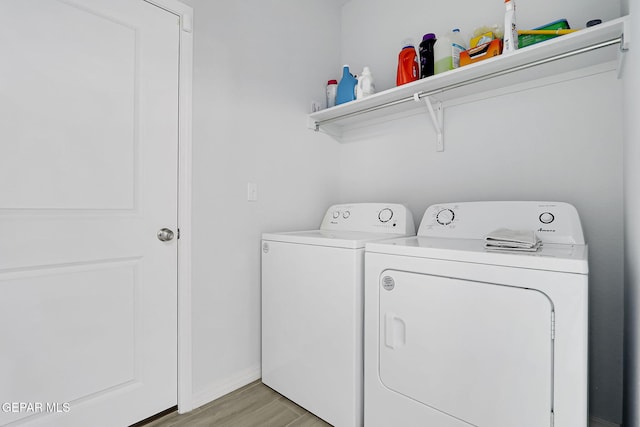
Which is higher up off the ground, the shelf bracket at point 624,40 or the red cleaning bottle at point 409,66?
the red cleaning bottle at point 409,66

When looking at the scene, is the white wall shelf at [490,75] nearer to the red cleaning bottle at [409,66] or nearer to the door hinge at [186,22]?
the red cleaning bottle at [409,66]

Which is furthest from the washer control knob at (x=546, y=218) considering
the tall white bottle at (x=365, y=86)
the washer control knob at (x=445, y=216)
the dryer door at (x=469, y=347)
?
the tall white bottle at (x=365, y=86)

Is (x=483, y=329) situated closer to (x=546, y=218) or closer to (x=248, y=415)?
(x=546, y=218)

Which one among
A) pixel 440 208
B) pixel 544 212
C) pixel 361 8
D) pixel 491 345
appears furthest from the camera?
pixel 361 8

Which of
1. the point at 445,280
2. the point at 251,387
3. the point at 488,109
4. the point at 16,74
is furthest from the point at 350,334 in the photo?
the point at 16,74

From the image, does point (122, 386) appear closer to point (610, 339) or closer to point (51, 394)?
point (51, 394)

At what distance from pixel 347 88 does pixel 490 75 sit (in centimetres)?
88

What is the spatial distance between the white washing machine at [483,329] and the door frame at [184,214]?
3.01 feet

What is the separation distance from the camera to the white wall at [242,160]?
1.65 m

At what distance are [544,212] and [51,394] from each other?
2.20 metres

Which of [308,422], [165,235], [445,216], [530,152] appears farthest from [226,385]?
[530,152]

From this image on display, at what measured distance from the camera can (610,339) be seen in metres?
1.38

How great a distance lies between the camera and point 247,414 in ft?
5.14

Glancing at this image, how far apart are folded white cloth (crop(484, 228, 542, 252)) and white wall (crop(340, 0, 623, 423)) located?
1.77ft
